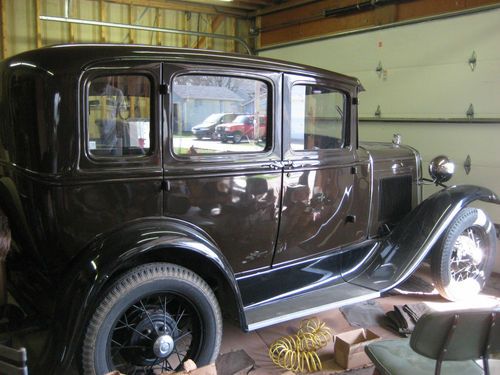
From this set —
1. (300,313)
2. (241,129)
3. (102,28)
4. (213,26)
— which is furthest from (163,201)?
(213,26)

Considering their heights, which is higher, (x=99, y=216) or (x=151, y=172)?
(x=151, y=172)

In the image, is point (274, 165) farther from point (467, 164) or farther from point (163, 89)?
point (467, 164)

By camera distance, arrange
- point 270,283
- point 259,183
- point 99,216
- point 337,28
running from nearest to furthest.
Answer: point 99,216 < point 259,183 < point 270,283 < point 337,28

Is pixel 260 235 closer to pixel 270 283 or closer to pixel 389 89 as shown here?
pixel 270 283

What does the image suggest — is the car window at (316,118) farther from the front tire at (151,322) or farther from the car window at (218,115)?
the front tire at (151,322)

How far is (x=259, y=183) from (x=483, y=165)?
3.23m

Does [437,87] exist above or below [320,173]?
above

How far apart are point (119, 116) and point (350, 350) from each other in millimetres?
1985

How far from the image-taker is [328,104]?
11.3 feet

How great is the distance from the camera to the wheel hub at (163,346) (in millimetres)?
2488

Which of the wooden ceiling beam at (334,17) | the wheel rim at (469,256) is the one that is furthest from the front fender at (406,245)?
the wooden ceiling beam at (334,17)

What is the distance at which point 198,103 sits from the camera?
2693mm

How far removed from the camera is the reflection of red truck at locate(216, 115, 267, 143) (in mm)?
2859

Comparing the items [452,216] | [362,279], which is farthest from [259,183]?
[452,216]
